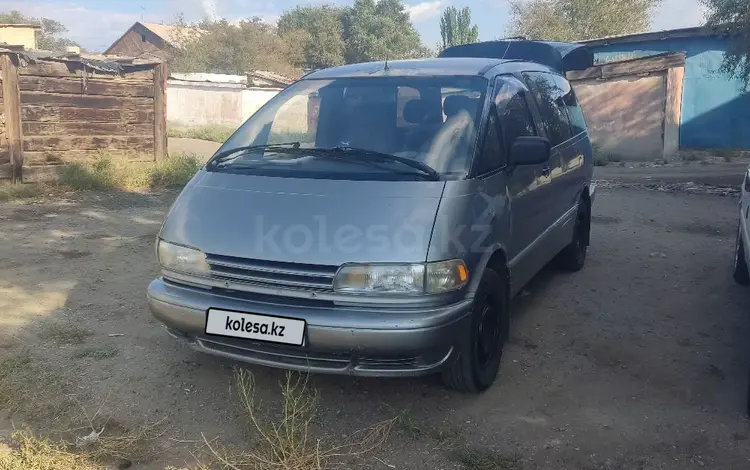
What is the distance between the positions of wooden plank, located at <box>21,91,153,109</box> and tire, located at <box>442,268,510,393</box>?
896 centimetres

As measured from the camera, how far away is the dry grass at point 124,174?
1016 centimetres

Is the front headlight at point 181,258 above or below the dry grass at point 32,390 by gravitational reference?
above

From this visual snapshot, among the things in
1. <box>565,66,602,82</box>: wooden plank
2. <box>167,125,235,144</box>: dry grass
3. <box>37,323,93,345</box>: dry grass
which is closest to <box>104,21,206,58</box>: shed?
<box>167,125,235,144</box>: dry grass

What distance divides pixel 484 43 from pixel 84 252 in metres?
5.49

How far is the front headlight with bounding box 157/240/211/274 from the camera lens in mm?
3307

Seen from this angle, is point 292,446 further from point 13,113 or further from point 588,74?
point 588,74

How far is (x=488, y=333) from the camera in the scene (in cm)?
367

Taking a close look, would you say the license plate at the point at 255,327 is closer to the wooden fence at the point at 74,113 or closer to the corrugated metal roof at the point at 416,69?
the corrugated metal roof at the point at 416,69

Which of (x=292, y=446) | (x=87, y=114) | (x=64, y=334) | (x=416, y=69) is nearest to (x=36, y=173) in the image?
(x=87, y=114)

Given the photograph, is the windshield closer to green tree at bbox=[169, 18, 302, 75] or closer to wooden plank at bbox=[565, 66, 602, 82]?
wooden plank at bbox=[565, 66, 602, 82]

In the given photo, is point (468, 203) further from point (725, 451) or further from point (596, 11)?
point (596, 11)

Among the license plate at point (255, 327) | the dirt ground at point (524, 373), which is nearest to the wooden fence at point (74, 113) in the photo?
the dirt ground at point (524, 373)

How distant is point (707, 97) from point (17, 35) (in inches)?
1091

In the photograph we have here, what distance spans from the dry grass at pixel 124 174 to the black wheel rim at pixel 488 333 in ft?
25.4
